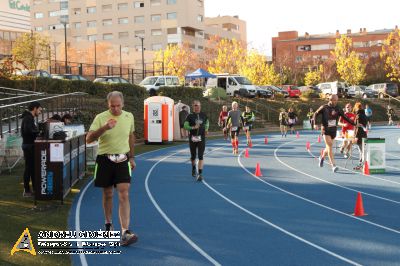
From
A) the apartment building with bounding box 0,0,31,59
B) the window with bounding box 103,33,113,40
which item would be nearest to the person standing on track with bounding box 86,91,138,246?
the apartment building with bounding box 0,0,31,59

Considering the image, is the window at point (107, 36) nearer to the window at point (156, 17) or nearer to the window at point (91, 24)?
the window at point (91, 24)

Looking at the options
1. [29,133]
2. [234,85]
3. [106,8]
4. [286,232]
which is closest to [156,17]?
[106,8]

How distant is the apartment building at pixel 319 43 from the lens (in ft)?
344

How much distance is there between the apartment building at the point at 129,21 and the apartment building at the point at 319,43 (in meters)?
23.7

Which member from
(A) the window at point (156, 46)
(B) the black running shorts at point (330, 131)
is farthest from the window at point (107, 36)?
(B) the black running shorts at point (330, 131)

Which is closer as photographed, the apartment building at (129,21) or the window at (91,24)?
the apartment building at (129,21)

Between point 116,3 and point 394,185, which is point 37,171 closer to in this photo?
point 394,185

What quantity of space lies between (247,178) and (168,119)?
1230 cm

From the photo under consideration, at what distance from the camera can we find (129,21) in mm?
88062

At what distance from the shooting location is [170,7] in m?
84.7

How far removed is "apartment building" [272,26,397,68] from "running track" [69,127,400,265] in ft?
295

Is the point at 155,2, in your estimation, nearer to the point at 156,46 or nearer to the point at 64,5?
the point at 156,46

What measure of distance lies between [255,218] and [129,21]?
82407 mm

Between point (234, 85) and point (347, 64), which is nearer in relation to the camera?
point (234, 85)
